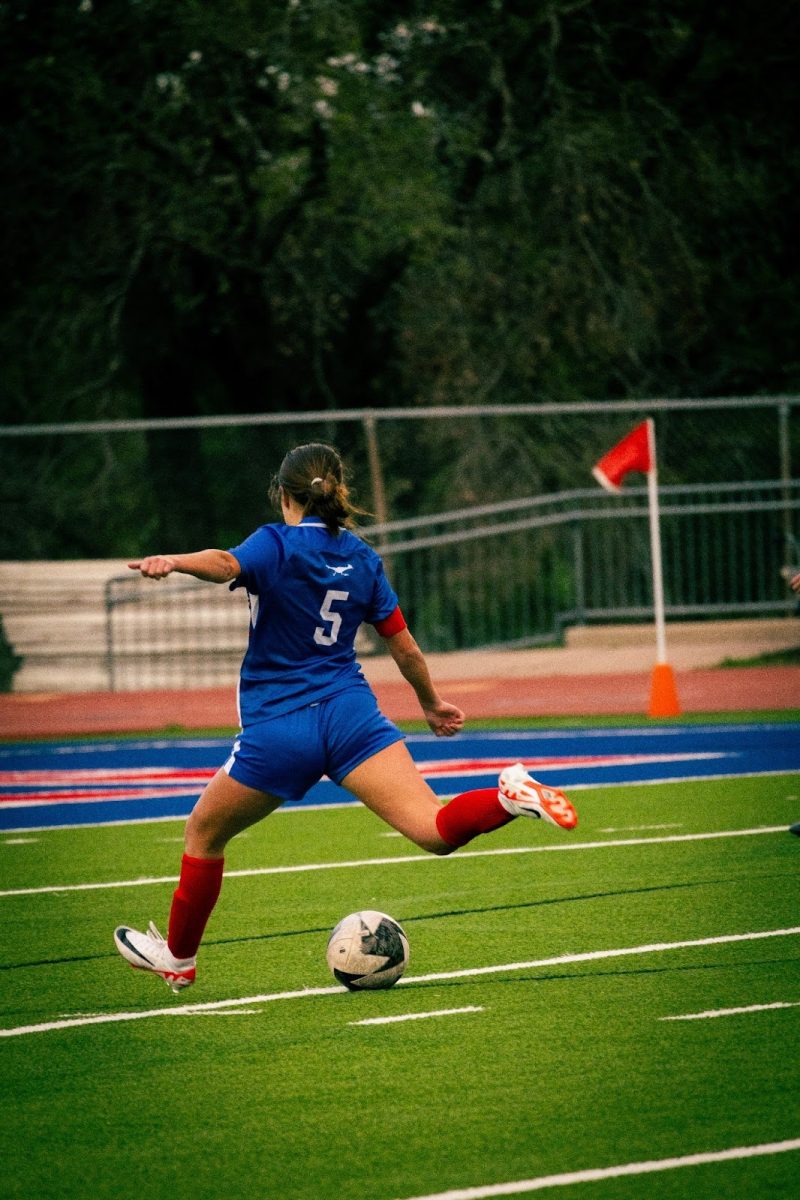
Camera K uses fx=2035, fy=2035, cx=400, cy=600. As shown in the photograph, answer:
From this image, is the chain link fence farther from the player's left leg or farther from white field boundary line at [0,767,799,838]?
the player's left leg

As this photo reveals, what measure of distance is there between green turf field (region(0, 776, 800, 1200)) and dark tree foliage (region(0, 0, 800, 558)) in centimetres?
1583

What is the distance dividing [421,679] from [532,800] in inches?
39.7

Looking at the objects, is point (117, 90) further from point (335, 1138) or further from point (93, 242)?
point (335, 1138)

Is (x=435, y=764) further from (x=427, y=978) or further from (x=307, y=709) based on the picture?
(x=307, y=709)

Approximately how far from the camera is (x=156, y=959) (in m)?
7.50

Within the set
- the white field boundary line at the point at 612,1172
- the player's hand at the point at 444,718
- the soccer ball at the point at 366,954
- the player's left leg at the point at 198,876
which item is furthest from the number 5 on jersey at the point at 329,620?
the white field boundary line at the point at 612,1172

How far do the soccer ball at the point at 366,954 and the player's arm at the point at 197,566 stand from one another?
142 cm

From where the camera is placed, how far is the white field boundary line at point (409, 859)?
1025 centimetres

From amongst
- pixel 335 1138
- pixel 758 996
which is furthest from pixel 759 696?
pixel 335 1138

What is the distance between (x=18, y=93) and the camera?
2670 cm

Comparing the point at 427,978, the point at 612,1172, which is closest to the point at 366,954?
the point at 427,978

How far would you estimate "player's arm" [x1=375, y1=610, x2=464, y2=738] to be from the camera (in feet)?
25.0

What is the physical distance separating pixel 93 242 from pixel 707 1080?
22.7 meters

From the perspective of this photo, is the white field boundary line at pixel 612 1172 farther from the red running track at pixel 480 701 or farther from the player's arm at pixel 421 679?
the red running track at pixel 480 701
